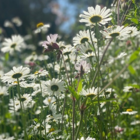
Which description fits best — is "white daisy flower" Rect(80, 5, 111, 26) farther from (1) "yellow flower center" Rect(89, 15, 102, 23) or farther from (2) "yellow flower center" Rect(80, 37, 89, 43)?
(2) "yellow flower center" Rect(80, 37, 89, 43)

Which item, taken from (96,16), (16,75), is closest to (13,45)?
(16,75)

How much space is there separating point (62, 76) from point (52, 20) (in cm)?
1265

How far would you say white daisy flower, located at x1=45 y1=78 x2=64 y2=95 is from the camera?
131 cm

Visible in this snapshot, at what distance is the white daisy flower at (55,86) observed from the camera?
1.31 meters

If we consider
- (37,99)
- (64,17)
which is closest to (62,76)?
(37,99)

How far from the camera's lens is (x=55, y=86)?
1.31 meters

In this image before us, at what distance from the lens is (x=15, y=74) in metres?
1.32

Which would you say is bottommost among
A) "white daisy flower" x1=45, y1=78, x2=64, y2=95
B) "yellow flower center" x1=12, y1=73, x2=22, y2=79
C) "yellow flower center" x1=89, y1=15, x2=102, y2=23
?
"white daisy flower" x1=45, y1=78, x2=64, y2=95

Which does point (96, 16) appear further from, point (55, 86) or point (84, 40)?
point (55, 86)

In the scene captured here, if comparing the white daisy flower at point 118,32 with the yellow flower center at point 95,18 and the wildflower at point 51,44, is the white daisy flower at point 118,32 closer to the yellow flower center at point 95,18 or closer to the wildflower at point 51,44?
the yellow flower center at point 95,18

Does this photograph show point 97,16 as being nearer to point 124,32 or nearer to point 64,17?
point 124,32

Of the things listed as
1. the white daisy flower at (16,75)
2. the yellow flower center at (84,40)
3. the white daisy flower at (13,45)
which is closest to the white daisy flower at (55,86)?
the white daisy flower at (16,75)

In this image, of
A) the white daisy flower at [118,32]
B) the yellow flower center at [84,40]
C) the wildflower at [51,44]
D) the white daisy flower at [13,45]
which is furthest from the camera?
the white daisy flower at [13,45]

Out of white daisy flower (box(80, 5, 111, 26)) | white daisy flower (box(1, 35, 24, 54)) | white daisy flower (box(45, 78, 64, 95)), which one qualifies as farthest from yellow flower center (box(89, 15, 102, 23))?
white daisy flower (box(1, 35, 24, 54))
